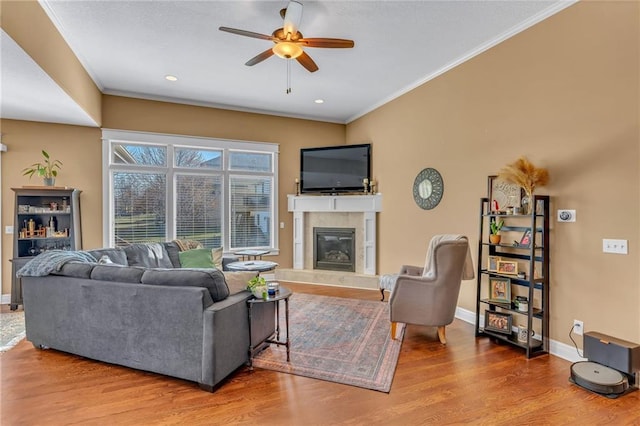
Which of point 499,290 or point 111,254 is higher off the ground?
point 111,254

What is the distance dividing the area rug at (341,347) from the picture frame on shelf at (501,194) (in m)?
1.73

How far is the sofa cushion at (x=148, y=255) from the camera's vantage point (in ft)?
13.9

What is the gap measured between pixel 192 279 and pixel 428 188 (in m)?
3.42

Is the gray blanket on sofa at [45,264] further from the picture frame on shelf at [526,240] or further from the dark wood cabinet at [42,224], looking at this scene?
the picture frame on shelf at [526,240]

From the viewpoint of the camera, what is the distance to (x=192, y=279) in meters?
2.61

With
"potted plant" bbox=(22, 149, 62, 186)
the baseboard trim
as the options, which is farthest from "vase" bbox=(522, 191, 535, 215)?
"potted plant" bbox=(22, 149, 62, 186)

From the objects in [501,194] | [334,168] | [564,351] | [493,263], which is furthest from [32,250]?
[564,351]

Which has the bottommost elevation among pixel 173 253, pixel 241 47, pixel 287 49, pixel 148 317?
pixel 148 317

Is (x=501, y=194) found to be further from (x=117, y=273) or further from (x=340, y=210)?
(x=117, y=273)

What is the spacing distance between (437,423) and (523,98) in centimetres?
315

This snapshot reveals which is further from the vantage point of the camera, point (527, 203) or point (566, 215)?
point (527, 203)

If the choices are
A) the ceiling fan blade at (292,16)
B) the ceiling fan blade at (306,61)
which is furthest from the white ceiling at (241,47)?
the ceiling fan blade at (306,61)

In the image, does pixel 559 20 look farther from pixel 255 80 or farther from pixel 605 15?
pixel 255 80

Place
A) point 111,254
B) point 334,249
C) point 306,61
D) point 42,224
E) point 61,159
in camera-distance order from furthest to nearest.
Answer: point 334,249
point 61,159
point 42,224
point 111,254
point 306,61
